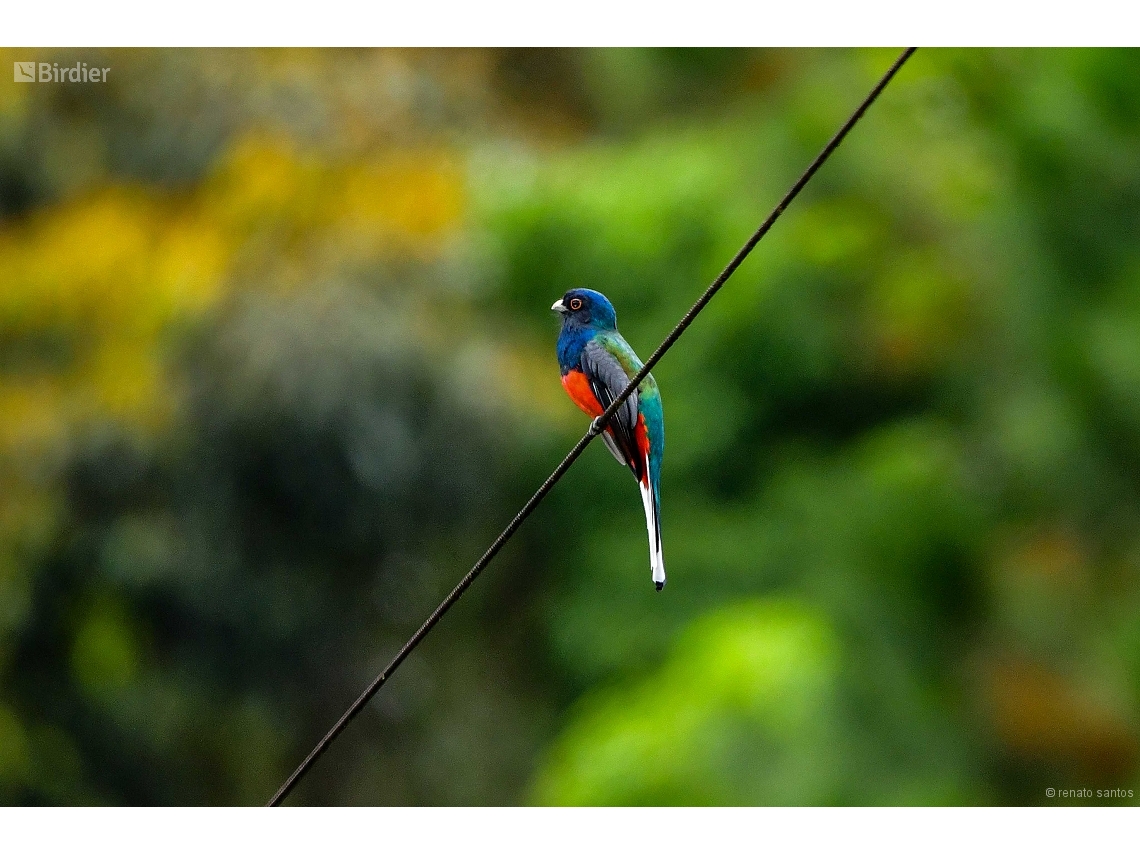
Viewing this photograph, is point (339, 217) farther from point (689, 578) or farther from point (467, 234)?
point (689, 578)

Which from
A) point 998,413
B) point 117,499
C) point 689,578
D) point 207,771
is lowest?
point 207,771

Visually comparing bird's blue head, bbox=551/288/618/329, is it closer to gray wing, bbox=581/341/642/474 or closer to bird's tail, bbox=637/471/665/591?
gray wing, bbox=581/341/642/474

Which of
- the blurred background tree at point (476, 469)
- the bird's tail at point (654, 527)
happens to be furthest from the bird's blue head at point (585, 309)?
the blurred background tree at point (476, 469)

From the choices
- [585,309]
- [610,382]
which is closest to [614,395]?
[610,382]

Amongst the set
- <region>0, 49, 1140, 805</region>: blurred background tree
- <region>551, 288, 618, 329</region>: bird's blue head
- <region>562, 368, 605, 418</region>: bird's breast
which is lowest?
<region>0, 49, 1140, 805</region>: blurred background tree

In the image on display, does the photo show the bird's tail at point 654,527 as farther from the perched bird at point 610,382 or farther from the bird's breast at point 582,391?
the bird's breast at point 582,391

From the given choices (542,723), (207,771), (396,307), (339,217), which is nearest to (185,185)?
(339,217)

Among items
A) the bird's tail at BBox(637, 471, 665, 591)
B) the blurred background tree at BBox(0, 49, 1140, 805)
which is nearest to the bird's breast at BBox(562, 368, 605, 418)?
the bird's tail at BBox(637, 471, 665, 591)
